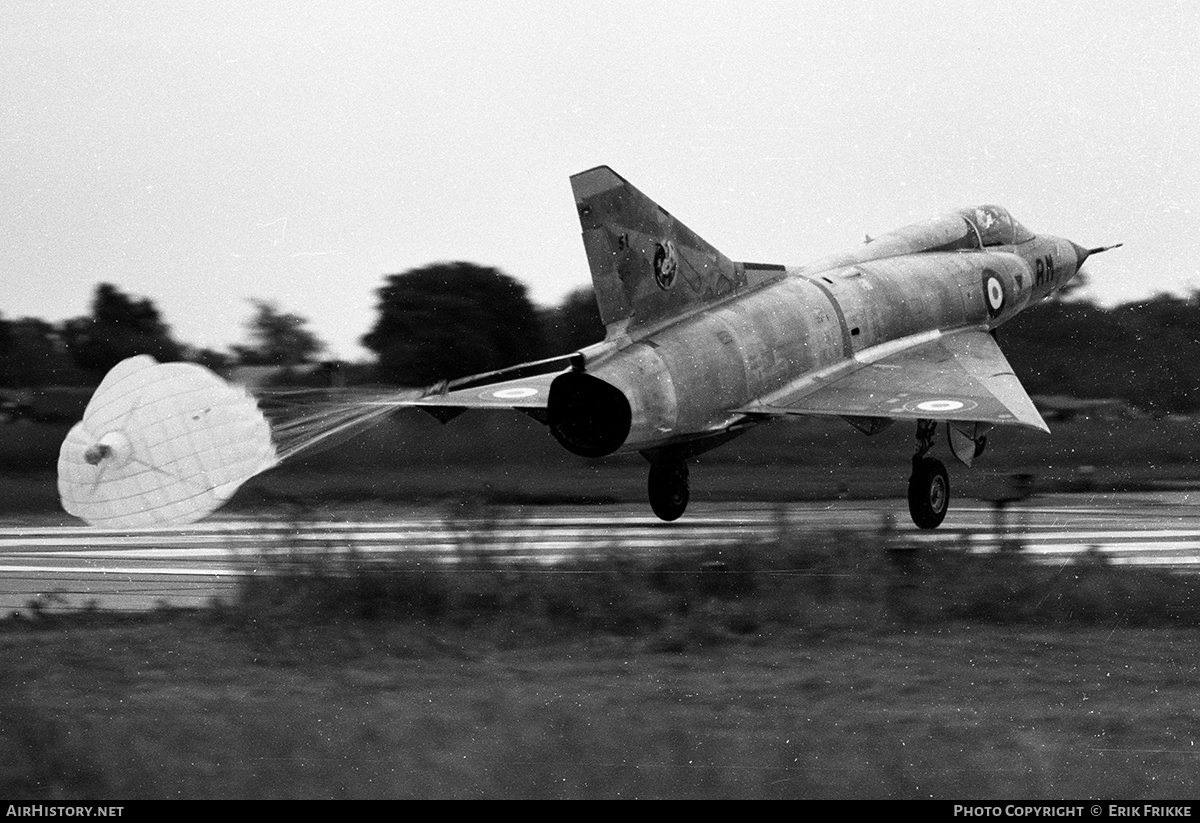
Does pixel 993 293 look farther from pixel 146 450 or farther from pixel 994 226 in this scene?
pixel 146 450

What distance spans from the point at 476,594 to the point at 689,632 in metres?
2.11

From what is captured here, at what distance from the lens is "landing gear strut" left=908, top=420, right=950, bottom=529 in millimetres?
15664

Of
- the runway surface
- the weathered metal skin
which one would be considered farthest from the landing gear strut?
the weathered metal skin

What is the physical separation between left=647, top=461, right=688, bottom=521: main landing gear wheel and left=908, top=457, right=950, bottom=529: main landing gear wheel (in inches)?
109

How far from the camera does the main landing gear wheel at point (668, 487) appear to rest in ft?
48.6

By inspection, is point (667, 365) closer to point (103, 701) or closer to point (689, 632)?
point (689, 632)

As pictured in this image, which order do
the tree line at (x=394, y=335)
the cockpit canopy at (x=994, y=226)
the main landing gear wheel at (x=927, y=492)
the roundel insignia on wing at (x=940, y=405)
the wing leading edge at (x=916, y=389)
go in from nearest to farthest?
the wing leading edge at (x=916, y=389) < the roundel insignia on wing at (x=940, y=405) < the main landing gear wheel at (x=927, y=492) < the tree line at (x=394, y=335) < the cockpit canopy at (x=994, y=226)

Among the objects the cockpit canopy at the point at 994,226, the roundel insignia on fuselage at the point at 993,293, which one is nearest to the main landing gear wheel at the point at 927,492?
the roundel insignia on fuselage at the point at 993,293

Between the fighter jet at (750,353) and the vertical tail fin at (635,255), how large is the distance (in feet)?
0.04

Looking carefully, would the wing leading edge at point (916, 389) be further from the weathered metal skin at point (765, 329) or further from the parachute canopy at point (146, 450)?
the parachute canopy at point (146, 450)

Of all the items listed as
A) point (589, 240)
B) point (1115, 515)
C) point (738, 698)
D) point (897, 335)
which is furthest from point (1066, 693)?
point (1115, 515)

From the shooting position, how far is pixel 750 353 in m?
13.9

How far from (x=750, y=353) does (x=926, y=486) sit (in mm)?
3218

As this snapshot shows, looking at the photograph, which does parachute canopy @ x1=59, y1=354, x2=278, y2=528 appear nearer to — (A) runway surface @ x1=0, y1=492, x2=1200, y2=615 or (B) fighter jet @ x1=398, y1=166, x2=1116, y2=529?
(A) runway surface @ x1=0, y1=492, x2=1200, y2=615
